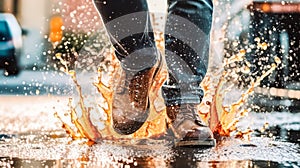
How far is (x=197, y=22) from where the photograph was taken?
4.11 meters

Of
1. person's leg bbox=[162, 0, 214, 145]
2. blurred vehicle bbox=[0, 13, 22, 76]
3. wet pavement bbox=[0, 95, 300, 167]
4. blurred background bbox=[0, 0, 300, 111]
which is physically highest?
blurred vehicle bbox=[0, 13, 22, 76]

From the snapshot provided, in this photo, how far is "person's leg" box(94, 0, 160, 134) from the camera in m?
4.02

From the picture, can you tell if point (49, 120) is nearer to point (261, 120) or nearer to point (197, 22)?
point (261, 120)

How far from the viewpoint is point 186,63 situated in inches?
159

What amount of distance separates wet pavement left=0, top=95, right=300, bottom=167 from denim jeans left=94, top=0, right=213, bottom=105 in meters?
0.31

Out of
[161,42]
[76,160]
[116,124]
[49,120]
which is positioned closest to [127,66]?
[116,124]

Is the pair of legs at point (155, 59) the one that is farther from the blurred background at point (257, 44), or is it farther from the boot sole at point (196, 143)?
the blurred background at point (257, 44)

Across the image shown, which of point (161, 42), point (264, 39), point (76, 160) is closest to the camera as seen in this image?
point (76, 160)

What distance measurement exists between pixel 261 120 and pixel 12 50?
37.8ft

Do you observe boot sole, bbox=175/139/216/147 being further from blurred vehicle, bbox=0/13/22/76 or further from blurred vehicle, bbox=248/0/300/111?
blurred vehicle, bbox=0/13/22/76

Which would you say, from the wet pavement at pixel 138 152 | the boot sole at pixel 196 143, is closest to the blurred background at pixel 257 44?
the wet pavement at pixel 138 152

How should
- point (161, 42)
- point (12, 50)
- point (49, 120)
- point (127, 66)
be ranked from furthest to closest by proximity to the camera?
point (12, 50), point (49, 120), point (161, 42), point (127, 66)

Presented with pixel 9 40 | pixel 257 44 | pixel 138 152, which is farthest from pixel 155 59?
pixel 9 40

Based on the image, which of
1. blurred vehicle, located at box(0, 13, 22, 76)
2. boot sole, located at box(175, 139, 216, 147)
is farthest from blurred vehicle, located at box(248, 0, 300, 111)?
boot sole, located at box(175, 139, 216, 147)
